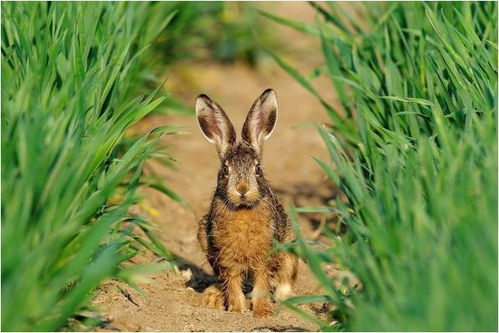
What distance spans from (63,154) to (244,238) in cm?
154

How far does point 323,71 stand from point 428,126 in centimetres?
148

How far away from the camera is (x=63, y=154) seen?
15.0ft

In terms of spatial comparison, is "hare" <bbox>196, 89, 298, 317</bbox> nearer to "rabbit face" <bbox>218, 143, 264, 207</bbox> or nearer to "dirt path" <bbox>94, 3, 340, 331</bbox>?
"rabbit face" <bbox>218, 143, 264, 207</bbox>

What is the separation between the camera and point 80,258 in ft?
14.1

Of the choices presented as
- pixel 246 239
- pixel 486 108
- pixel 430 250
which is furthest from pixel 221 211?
pixel 430 250

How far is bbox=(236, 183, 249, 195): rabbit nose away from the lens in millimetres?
5762

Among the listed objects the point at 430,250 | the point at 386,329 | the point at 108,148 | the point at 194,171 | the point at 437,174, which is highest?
the point at 194,171

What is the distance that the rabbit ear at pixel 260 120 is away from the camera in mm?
6223

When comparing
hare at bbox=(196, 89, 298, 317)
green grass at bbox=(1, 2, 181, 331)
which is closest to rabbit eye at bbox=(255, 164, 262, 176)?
hare at bbox=(196, 89, 298, 317)

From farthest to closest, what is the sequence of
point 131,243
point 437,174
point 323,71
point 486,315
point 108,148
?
point 323,71, point 131,243, point 108,148, point 437,174, point 486,315

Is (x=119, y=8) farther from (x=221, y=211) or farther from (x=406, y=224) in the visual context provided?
(x=406, y=224)

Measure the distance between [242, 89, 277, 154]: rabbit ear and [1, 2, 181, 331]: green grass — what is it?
700mm

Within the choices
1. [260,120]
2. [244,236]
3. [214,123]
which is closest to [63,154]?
[244,236]

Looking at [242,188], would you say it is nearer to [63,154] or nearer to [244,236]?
[244,236]
